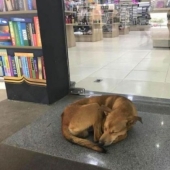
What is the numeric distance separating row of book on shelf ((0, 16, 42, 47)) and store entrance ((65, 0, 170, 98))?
82 centimetres

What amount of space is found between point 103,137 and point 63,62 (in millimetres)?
1424

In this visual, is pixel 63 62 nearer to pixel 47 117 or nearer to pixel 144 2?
pixel 47 117

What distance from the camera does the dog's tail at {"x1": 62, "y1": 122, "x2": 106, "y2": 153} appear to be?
1764mm

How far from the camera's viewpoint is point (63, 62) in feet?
9.67

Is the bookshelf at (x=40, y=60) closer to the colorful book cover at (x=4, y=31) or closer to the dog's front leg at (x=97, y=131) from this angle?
the colorful book cover at (x=4, y=31)

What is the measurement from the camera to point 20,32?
265cm

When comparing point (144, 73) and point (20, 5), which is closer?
point (20, 5)

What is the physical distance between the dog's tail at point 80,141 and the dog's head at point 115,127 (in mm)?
53

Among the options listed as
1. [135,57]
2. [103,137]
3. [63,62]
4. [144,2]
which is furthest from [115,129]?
[144,2]

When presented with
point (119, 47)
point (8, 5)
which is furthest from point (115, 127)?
point (119, 47)

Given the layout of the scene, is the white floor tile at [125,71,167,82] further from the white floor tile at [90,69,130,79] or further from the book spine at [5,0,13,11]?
the book spine at [5,0,13,11]

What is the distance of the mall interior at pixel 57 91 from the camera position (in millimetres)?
1739

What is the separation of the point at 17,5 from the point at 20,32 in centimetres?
29

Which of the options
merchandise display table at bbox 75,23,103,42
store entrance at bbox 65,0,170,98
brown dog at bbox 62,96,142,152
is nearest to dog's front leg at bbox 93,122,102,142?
brown dog at bbox 62,96,142,152
